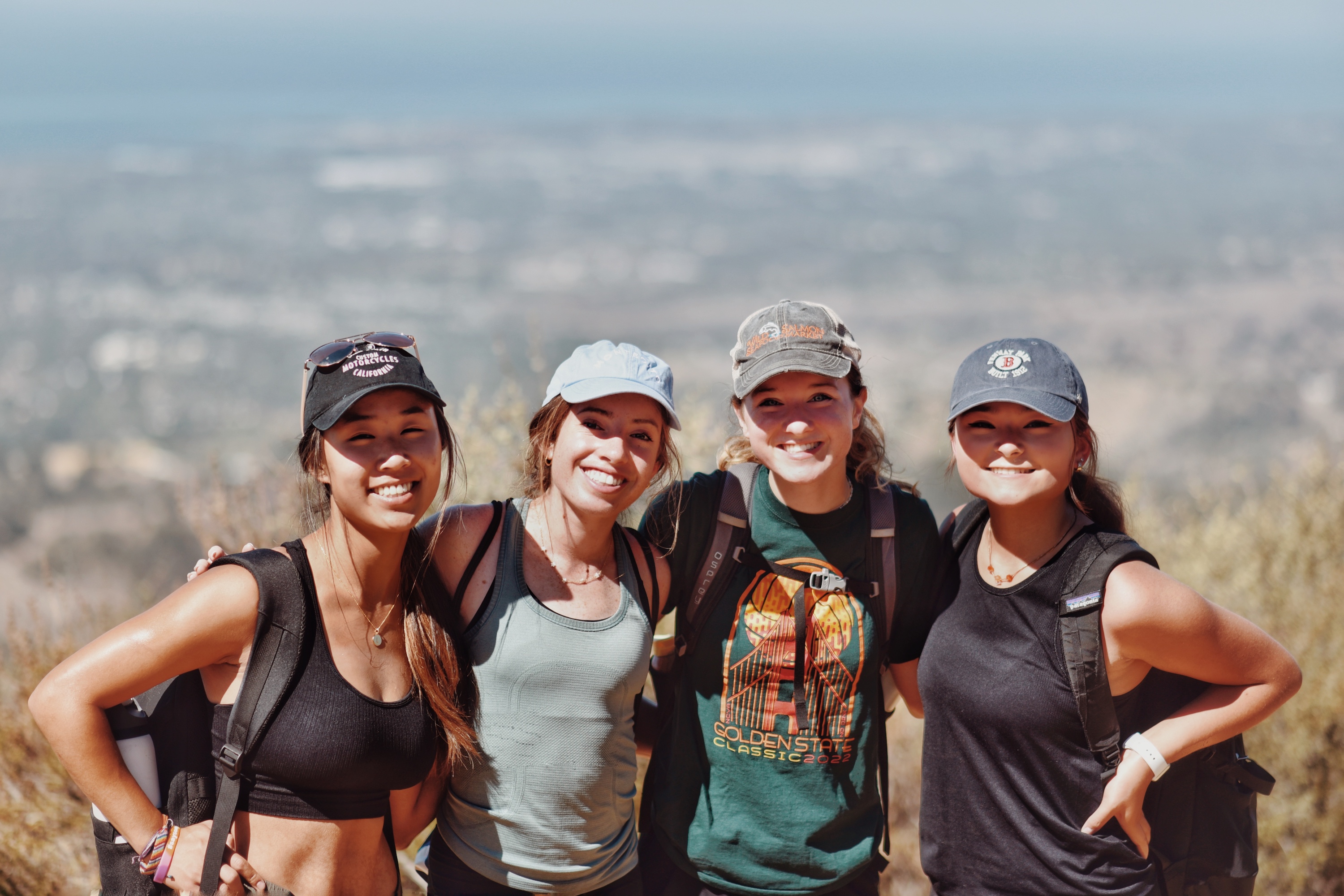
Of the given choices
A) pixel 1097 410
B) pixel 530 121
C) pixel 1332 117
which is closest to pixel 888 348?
pixel 1097 410

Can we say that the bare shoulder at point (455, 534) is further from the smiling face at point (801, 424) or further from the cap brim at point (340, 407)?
the smiling face at point (801, 424)

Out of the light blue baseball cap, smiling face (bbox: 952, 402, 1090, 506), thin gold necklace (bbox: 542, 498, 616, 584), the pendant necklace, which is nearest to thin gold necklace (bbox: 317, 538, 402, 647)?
the pendant necklace

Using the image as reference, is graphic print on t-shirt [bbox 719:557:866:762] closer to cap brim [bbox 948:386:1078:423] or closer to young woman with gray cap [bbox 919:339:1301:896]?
young woman with gray cap [bbox 919:339:1301:896]

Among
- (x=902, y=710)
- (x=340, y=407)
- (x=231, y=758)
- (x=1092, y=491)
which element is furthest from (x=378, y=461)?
(x=902, y=710)

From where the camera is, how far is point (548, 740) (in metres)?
2.66

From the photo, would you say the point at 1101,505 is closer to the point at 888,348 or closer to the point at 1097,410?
the point at 1097,410

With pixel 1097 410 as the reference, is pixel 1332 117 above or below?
above

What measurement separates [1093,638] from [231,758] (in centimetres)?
213

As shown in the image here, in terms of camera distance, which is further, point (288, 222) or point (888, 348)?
point (288, 222)

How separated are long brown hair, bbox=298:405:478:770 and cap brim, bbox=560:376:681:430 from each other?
1.11 ft

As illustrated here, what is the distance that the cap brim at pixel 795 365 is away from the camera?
283 cm

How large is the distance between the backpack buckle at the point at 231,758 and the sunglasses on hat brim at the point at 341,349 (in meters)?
0.76

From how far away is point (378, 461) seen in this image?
2498 millimetres

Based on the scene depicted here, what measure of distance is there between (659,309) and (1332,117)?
108271mm
